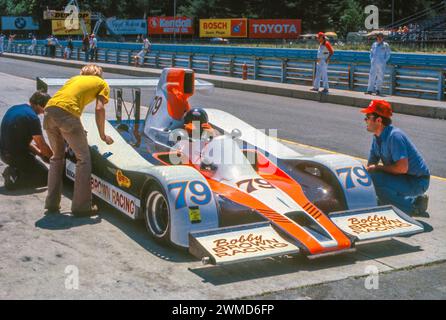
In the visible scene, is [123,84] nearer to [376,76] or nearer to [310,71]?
[376,76]

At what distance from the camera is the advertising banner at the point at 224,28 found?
69812 millimetres

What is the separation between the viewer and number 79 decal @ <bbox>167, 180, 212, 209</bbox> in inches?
215

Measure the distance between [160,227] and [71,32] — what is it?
7020cm

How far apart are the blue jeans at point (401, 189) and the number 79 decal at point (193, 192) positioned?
6.76 ft

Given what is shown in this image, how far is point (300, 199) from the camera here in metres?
5.90

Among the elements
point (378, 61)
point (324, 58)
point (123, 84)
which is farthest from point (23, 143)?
point (324, 58)

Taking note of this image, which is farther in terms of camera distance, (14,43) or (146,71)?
(14,43)

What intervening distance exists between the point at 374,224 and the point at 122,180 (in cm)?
241

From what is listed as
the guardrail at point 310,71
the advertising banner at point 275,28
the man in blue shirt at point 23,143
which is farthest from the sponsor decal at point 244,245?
the advertising banner at point 275,28

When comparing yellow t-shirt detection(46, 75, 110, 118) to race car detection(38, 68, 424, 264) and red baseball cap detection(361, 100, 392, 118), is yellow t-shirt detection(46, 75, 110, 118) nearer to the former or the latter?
race car detection(38, 68, 424, 264)

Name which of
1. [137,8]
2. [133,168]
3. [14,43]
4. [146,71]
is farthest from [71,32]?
[133,168]

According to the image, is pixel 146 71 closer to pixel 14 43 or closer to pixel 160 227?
pixel 160 227

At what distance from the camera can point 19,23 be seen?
8888 centimetres
